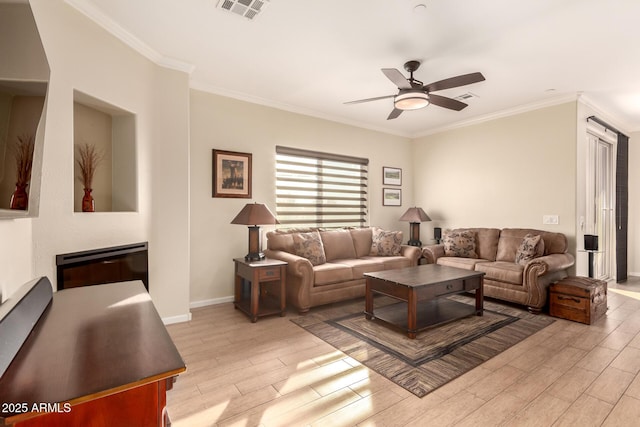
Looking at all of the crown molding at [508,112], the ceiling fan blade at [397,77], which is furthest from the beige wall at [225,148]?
the crown molding at [508,112]

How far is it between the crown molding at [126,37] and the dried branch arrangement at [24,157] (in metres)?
1.91

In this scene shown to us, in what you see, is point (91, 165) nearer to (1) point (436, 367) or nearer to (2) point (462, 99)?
(1) point (436, 367)

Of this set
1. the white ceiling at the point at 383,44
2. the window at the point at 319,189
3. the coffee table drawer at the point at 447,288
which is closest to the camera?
the white ceiling at the point at 383,44

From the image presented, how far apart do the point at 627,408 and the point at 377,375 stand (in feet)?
5.10

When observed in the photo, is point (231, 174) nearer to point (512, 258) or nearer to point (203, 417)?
point (203, 417)

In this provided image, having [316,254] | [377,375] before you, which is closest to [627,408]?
[377,375]

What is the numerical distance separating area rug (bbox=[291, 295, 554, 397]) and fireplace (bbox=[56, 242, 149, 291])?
68.3 inches

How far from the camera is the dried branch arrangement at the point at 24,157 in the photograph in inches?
47.9

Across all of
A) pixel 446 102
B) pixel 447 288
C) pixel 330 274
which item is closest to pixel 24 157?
pixel 330 274

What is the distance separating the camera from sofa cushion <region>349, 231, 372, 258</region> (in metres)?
5.02

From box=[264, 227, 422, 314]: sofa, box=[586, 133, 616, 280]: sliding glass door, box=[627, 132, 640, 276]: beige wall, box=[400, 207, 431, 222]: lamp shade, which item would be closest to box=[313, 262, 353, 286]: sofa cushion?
box=[264, 227, 422, 314]: sofa

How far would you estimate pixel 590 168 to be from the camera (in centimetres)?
484

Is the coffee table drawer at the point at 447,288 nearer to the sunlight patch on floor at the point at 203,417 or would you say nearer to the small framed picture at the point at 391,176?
the sunlight patch on floor at the point at 203,417

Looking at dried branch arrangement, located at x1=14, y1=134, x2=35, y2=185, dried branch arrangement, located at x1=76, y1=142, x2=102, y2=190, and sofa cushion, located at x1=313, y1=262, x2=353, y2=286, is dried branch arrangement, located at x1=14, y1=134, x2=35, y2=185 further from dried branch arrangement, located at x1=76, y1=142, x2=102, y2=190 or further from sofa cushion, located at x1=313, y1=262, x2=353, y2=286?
sofa cushion, located at x1=313, y1=262, x2=353, y2=286
